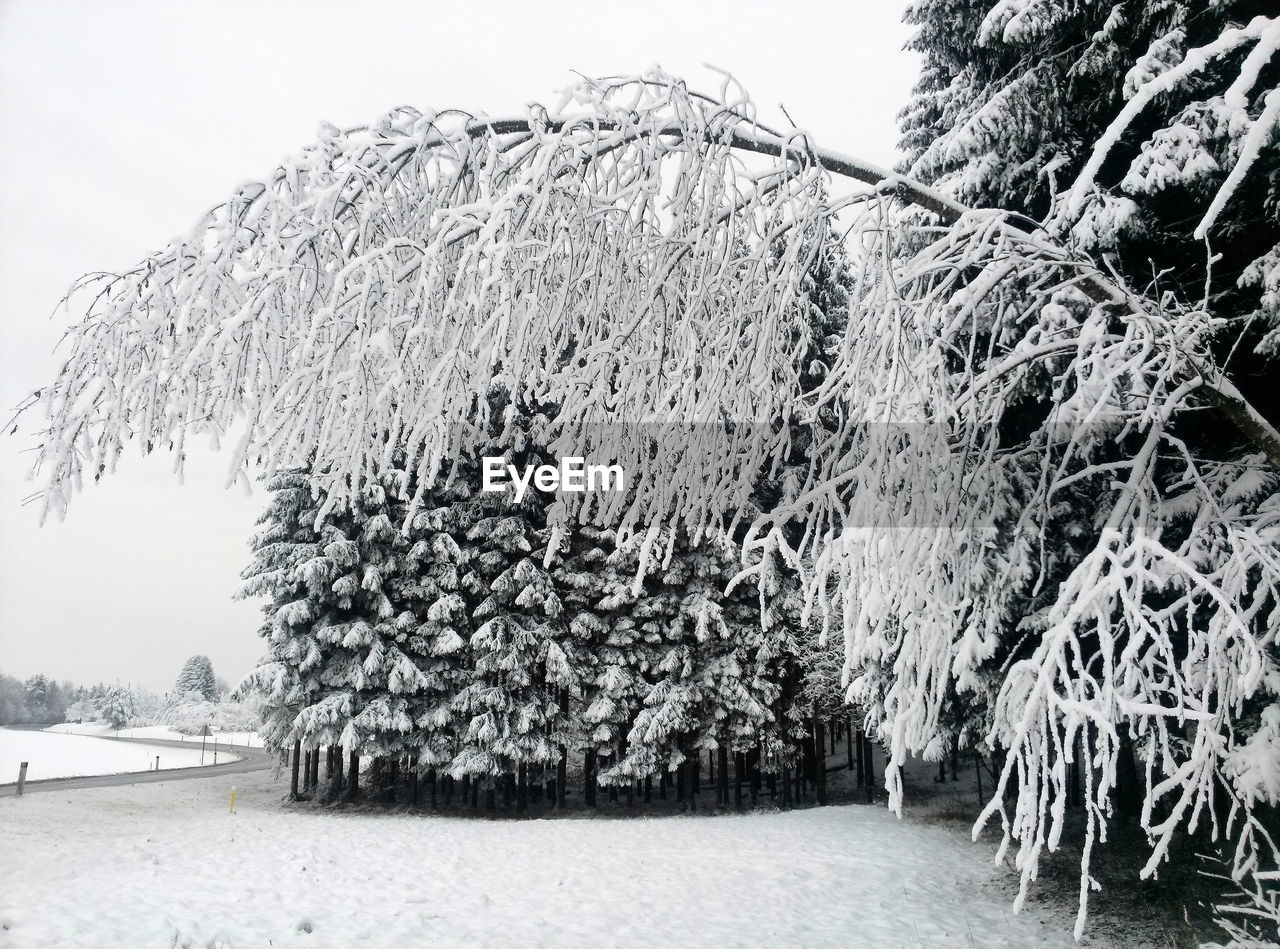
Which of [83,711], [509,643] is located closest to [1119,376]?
[509,643]

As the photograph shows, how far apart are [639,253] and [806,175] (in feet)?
2.09

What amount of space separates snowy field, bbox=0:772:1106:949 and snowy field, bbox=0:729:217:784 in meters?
6.22

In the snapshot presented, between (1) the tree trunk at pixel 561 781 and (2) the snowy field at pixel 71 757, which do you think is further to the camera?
(2) the snowy field at pixel 71 757

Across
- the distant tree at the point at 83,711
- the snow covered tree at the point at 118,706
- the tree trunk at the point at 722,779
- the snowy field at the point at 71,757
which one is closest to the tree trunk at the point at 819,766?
the tree trunk at the point at 722,779

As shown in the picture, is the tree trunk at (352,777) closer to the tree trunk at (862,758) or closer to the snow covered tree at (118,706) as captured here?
the tree trunk at (862,758)

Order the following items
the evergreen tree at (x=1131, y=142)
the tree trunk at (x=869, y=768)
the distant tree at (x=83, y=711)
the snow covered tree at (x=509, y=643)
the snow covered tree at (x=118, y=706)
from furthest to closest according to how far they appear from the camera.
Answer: the snow covered tree at (x=118, y=706) → the distant tree at (x=83, y=711) → the tree trunk at (x=869, y=768) → the snow covered tree at (x=509, y=643) → the evergreen tree at (x=1131, y=142)

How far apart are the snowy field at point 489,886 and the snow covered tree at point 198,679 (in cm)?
5244

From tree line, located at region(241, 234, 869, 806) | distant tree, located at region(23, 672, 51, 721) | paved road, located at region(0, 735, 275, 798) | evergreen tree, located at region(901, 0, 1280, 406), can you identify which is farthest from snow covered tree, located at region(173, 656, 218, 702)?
evergreen tree, located at region(901, 0, 1280, 406)

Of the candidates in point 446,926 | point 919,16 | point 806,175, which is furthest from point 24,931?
point 919,16

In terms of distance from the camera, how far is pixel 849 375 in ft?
9.66

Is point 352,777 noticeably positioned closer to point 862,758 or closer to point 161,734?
point 862,758

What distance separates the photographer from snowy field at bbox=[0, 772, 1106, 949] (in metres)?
7.69

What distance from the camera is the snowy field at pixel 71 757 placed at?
67.2ft

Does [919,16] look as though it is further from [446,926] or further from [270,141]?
[446,926]
